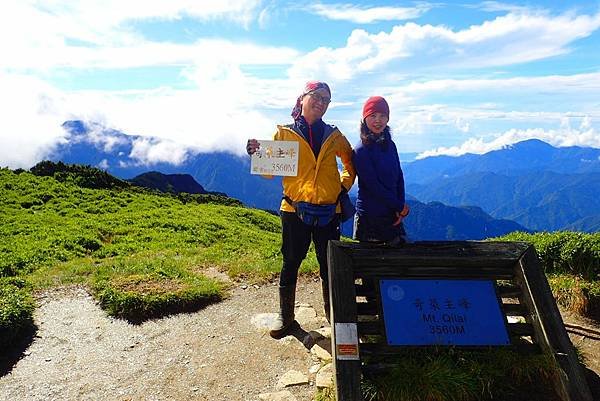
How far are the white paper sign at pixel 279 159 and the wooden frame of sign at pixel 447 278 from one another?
1320 mm

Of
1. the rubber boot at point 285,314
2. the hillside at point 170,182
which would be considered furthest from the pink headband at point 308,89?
the hillside at point 170,182

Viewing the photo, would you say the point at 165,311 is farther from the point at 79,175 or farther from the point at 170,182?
the point at 170,182

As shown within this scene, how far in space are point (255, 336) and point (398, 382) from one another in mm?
3287

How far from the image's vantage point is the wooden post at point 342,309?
4934 millimetres

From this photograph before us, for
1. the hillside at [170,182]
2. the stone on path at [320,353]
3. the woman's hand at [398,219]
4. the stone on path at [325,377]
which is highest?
the woman's hand at [398,219]

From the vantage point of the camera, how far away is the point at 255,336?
7.75 m

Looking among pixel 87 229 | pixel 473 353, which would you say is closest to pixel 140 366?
pixel 473 353

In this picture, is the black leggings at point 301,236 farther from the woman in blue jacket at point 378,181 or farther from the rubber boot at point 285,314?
the rubber boot at point 285,314

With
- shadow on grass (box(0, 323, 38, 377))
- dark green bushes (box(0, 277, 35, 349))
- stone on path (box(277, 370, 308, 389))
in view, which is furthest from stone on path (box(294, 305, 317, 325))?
dark green bushes (box(0, 277, 35, 349))

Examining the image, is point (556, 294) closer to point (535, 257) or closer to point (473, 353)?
point (535, 257)

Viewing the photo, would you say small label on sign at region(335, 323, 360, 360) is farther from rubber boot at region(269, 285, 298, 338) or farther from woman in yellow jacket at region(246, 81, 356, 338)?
rubber boot at region(269, 285, 298, 338)

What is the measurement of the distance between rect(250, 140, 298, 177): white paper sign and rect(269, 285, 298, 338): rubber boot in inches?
80.1

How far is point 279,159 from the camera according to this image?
6.63 meters

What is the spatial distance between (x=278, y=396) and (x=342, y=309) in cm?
149
